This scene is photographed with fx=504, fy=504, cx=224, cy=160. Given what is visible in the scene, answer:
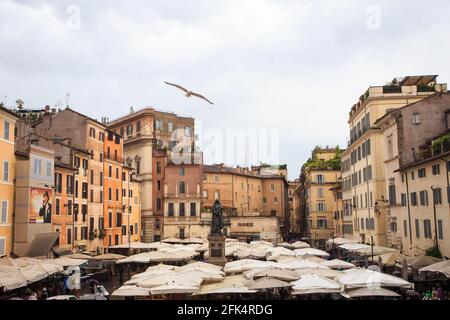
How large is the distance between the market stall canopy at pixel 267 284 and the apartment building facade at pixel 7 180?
22.8 m

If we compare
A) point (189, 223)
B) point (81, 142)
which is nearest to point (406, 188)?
point (81, 142)

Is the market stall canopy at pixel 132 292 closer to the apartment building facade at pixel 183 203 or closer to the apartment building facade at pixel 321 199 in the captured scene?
the apartment building facade at pixel 183 203

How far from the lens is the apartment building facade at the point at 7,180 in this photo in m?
36.2

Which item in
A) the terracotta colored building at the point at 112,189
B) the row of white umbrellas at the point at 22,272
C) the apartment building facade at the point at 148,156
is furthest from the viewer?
the apartment building facade at the point at 148,156

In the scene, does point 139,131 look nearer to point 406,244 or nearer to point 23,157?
point 23,157

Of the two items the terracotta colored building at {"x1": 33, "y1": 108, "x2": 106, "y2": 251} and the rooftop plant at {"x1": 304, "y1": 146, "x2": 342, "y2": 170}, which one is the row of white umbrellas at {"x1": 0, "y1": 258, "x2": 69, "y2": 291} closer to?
the terracotta colored building at {"x1": 33, "y1": 108, "x2": 106, "y2": 251}

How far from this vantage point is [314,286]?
20.6 m

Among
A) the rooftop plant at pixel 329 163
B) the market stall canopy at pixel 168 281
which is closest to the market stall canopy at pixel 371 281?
the market stall canopy at pixel 168 281

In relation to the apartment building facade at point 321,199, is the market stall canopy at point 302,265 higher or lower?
lower

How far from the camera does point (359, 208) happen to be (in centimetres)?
5731

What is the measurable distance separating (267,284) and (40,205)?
82.4 feet

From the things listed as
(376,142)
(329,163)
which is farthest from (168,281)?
(329,163)

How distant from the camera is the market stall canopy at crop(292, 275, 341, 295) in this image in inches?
805

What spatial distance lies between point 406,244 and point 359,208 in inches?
703
